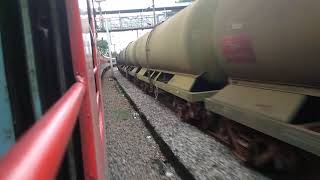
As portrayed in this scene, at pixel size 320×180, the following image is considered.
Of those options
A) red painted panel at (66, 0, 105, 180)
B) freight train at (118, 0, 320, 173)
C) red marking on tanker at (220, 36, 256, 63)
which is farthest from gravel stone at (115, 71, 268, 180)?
red painted panel at (66, 0, 105, 180)

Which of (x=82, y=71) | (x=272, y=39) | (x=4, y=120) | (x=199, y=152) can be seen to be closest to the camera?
(x=4, y=120)

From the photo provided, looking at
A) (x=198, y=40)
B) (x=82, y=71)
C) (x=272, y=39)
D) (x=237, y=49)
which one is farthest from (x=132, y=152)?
(x=82, y=71)

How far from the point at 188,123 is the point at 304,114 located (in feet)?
14.7

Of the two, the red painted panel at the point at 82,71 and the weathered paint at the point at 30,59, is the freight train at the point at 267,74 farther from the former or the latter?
the weathered paint at the point at 30,59

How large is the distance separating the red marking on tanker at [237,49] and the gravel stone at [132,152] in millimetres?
1592

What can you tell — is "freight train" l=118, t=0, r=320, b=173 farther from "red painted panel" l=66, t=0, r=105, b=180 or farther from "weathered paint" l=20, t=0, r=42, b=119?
"weathered paint" l=20, t=0, r=42, b=119

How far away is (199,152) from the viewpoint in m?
5.46

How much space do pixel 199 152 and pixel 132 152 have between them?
49.1 inches

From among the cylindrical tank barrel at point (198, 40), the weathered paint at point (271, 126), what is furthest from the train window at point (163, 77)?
the weathered paint at point (271, 126)

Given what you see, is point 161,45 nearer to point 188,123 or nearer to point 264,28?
point 188,123

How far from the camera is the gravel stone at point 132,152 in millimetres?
5082

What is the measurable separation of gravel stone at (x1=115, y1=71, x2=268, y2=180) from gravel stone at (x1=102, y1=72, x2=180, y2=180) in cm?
24

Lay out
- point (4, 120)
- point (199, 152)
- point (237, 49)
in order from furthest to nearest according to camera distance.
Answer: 1. point (199, 152)
2. point (237, 49)
3. point (4, 120)

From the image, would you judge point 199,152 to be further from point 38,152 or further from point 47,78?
point 38,152
